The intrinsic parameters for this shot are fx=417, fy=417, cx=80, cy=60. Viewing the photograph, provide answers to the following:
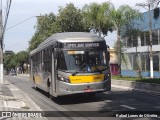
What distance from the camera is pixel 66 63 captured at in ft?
61.1

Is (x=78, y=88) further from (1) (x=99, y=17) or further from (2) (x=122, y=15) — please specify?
(1) (x=99, y=17)

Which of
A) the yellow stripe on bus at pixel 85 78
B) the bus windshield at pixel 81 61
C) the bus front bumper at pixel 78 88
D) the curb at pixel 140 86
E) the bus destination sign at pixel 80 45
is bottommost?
the curb at pixel 140 86

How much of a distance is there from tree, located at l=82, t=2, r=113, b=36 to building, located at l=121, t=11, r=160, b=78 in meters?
3.00

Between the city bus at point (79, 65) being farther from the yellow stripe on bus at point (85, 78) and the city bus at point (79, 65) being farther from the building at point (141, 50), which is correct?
the building at point (141, 50)

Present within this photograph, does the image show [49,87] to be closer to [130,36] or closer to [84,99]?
[84,99]

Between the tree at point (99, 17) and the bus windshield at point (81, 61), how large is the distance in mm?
28107

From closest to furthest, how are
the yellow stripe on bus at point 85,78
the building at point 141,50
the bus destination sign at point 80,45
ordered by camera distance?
the yellow stripe on bus at point 85,78
the bus destination sign at point 80,45
the building at point 141,50

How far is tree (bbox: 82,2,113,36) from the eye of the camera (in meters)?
48.0

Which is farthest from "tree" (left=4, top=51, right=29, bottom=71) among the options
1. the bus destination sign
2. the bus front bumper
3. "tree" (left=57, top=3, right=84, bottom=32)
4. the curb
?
the bus front bumper

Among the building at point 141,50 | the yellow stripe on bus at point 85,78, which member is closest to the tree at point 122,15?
the building at point 141,50

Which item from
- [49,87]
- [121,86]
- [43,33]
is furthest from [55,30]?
[49,87]

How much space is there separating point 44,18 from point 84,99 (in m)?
46.6

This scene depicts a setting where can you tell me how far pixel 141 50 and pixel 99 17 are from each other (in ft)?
20.4

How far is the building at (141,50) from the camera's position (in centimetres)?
4512
